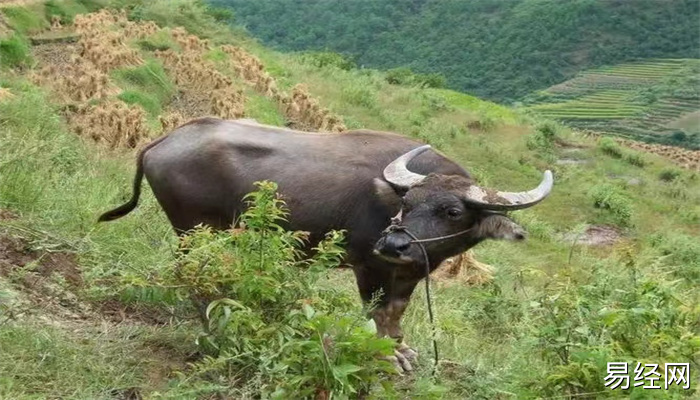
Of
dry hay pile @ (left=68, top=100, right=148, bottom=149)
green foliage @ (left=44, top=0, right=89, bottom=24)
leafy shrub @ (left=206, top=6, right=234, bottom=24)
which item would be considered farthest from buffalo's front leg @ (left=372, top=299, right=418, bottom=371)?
leafy shrub @ (left=206, top=6, right=234, bottom=24)

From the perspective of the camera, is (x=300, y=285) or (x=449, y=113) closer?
(x=300, y=285)

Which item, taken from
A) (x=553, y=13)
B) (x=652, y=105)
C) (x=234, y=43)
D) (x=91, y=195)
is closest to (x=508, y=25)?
(x=553, y=13)

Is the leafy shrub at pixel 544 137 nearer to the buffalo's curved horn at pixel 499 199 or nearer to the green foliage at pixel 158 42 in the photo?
the green foliage at pixel 158 42

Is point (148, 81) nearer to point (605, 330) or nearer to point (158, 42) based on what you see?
point (158, 42)

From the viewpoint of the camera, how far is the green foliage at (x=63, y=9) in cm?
1767

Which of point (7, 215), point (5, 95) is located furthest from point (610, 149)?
point (7, 215)

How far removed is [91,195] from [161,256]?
51.3 inches

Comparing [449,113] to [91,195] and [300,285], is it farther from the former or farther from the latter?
[300,285]

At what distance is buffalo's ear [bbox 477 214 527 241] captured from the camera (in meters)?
4.45

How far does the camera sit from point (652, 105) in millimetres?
38094

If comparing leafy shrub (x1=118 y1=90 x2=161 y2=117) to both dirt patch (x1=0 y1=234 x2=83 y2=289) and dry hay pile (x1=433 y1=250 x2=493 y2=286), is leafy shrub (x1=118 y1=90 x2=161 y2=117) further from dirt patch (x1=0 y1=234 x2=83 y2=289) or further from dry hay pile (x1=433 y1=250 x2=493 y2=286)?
dirt patch (x1=0 y1=234 x2=83 y2=289)
